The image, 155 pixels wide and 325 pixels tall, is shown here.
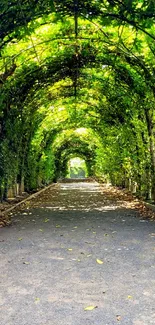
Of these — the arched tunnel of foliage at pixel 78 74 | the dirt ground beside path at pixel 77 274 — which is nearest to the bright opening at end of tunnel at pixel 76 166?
the arched tunnel of foliage at pixel 78 74

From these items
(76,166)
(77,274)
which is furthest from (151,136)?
(76,166)

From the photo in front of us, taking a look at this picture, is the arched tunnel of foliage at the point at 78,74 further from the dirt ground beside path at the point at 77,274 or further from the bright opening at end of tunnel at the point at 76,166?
the bright opening at end of tunnel at the point at 76,166

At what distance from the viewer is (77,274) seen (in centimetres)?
508

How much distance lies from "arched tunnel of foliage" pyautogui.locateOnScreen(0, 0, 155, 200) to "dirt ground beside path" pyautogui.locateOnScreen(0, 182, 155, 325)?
390 centimetres

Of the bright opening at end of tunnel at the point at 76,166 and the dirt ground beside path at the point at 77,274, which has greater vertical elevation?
the bright opening at end of tunnel at the point at 76,166

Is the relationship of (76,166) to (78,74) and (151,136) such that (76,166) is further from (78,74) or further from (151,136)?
(151,136)

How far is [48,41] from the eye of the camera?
1108cm

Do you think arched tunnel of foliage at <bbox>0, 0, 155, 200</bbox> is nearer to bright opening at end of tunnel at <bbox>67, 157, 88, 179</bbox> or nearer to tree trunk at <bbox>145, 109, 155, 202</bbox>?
tree trunk at <bbox>145, 109, 155, 202</bbox>

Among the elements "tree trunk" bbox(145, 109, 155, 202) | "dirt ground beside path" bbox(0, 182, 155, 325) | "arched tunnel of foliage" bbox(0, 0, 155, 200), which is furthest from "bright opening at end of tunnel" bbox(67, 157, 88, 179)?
"dirt ground beside path" bbox(0, 182, 155, 325)

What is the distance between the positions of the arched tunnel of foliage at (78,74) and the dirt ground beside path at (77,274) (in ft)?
12.8

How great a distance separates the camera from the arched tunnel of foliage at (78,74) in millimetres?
8055

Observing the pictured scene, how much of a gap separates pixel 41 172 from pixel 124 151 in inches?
314

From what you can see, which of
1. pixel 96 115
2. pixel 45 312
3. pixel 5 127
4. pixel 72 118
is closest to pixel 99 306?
pixel 45 312

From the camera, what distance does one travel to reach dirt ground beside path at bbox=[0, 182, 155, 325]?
368 cm
